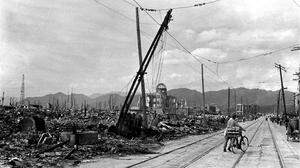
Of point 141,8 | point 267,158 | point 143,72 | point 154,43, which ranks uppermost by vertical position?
point 141,8

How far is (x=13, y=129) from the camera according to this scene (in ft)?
77.4

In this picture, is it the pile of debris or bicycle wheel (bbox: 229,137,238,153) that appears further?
bicycle wheel (bbox: 229,137,238,153)

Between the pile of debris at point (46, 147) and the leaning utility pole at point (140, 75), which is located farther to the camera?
the leaning utility pole at point (140, 75)

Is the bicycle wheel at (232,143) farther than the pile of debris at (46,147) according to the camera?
Yes

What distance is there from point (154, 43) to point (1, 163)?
15852mm

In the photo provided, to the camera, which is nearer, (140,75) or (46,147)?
(46,147)

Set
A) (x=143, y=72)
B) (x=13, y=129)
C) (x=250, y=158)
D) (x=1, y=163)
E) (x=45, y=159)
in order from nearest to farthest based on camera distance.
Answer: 1. (x=1, y=163)
2. (x=45, y=159)
3. (x=250, y=158)
4. (x=13, y=129)
5. (x=143, y=72)

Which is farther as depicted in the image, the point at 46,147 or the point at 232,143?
the point at 232,143

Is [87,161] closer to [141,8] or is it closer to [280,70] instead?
[141,8]

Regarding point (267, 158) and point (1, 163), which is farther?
point (267, 158)

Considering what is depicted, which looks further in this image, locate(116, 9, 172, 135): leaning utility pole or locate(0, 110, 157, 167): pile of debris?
locate(116, 9, 172, 135): leaning utility pole

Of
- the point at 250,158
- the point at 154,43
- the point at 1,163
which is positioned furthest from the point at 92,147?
the point at 154,43

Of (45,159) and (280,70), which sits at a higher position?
(280,70)

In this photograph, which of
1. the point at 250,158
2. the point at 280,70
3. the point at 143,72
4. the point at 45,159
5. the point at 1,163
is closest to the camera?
the point at 1,163
